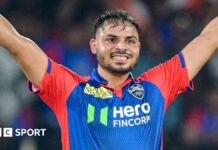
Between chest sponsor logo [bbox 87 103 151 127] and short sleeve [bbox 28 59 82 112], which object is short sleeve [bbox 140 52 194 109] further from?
short sleeve [bbox 28 59 82 112]

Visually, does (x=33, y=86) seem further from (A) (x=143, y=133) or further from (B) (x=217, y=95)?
(B) (x=217, y=95)

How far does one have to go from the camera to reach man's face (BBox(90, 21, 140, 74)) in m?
3.02

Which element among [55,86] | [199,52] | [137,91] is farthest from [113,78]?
[199,52]

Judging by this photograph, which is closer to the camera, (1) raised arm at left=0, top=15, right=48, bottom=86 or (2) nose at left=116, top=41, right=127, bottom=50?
(1) raised arm at left=0, top=15, right=48, bottom=86

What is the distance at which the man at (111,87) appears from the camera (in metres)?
2.89

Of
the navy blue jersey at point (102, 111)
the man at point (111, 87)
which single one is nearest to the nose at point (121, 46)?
the man at point (111, 87)

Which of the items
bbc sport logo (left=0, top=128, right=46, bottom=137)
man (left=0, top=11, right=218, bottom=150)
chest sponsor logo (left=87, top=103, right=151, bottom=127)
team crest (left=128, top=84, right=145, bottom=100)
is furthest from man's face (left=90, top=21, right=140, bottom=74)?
bbc sport logo (left=0, top=128, right=46, bottom=137)

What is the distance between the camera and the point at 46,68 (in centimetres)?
290

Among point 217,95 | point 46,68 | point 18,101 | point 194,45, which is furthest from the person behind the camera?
point 217,95

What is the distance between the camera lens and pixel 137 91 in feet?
10.1

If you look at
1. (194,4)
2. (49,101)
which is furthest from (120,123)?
(194,4)

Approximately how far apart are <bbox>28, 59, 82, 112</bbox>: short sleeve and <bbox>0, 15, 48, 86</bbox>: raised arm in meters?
0.04

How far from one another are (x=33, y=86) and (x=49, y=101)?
13 cm

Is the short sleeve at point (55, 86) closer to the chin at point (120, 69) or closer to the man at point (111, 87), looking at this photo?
the man at point (111, 87)
